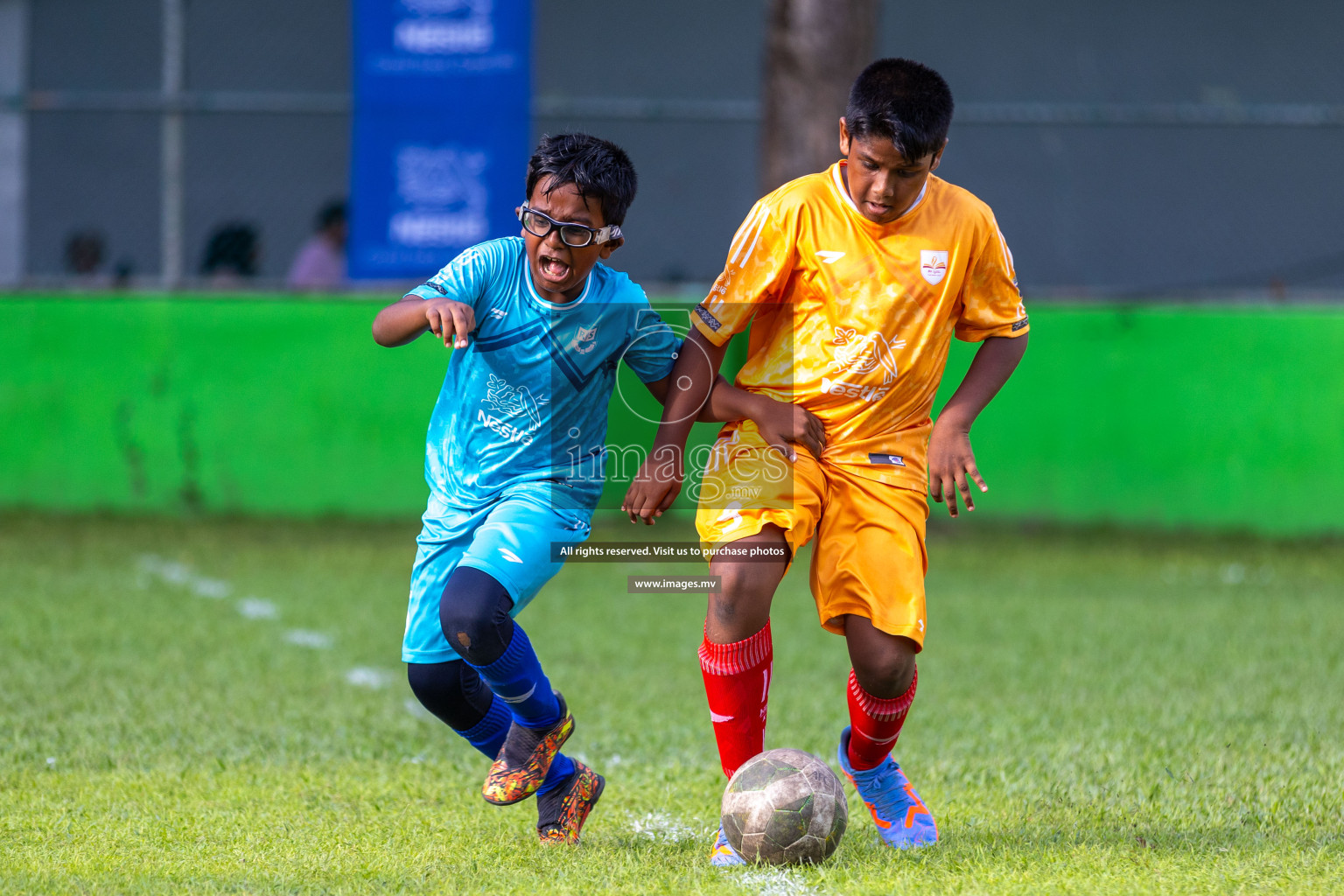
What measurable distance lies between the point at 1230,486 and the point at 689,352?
7.26 meters

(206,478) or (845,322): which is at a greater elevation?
(845,322)

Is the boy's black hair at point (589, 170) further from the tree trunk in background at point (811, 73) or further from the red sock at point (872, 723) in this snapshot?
the tree trunk in background at point (811, 73)

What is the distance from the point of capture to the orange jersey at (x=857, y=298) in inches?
145

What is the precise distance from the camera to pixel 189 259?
516 inches

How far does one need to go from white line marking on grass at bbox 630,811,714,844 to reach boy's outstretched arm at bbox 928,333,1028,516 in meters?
1.10

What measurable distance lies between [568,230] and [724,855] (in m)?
1.59

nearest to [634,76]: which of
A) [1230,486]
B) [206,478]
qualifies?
[206,478]

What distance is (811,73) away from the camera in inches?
383

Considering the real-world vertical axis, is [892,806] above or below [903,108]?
below

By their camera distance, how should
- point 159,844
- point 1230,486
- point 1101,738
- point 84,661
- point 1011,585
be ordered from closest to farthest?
point 159,844 < point 1101,738 < point 84,661 < point 1011,585 < point 1230,486

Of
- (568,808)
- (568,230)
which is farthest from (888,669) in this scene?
(568,230)

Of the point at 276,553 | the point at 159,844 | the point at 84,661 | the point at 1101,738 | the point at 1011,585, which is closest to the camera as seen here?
the point at 159,844

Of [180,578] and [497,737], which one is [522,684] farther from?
[180,578]

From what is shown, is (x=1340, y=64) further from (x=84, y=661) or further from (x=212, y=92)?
(x=84, y=661)
